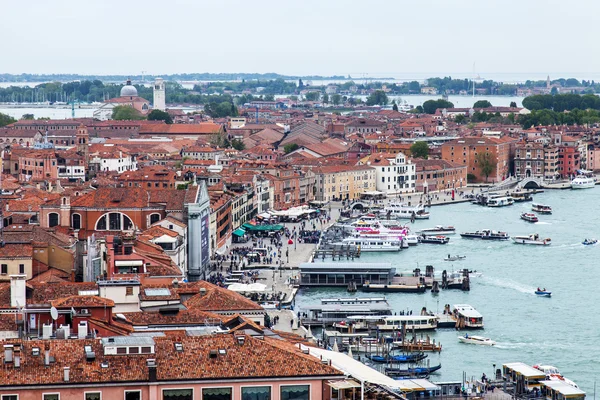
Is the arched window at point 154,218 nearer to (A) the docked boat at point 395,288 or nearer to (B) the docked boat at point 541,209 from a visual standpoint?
(A) the docked boat at point 395,288

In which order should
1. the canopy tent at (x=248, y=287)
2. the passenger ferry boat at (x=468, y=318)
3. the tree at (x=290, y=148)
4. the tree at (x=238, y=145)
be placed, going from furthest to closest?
the tree at (x=238, y=145), the tree at (x=290, y=148), the canopy tent at (x=248, y=287), the passenger ferry boat at (x=468, y=318)

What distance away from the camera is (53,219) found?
20297 millimetres

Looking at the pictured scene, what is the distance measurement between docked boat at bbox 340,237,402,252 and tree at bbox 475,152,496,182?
1629 cm

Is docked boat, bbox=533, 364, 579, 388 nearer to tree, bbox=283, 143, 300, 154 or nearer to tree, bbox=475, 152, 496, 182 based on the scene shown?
tree, bbox=475, 152, 496, 182

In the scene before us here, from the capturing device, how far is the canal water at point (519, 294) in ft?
52.5

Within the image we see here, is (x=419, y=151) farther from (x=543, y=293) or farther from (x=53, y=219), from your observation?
(x=53, y=219)

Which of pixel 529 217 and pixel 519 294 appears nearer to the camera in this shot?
pixel 519 294

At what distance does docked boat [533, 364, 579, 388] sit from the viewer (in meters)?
14.1

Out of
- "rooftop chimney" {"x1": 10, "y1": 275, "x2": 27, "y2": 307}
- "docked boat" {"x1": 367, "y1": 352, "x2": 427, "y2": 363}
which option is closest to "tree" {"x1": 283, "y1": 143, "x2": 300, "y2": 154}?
"docked boat" {"x1": 367, "y1": 352, "x2": 427, "y2": 363}

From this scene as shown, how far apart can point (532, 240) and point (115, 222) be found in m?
10.5

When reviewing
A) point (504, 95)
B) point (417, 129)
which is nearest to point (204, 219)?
point (417, 129)

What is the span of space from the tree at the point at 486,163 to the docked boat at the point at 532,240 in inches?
586

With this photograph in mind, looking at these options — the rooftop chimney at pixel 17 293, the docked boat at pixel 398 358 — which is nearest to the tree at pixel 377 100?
the docked boat at pixel 398 358

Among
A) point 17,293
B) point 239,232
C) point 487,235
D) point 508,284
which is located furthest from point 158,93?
point 17,293
